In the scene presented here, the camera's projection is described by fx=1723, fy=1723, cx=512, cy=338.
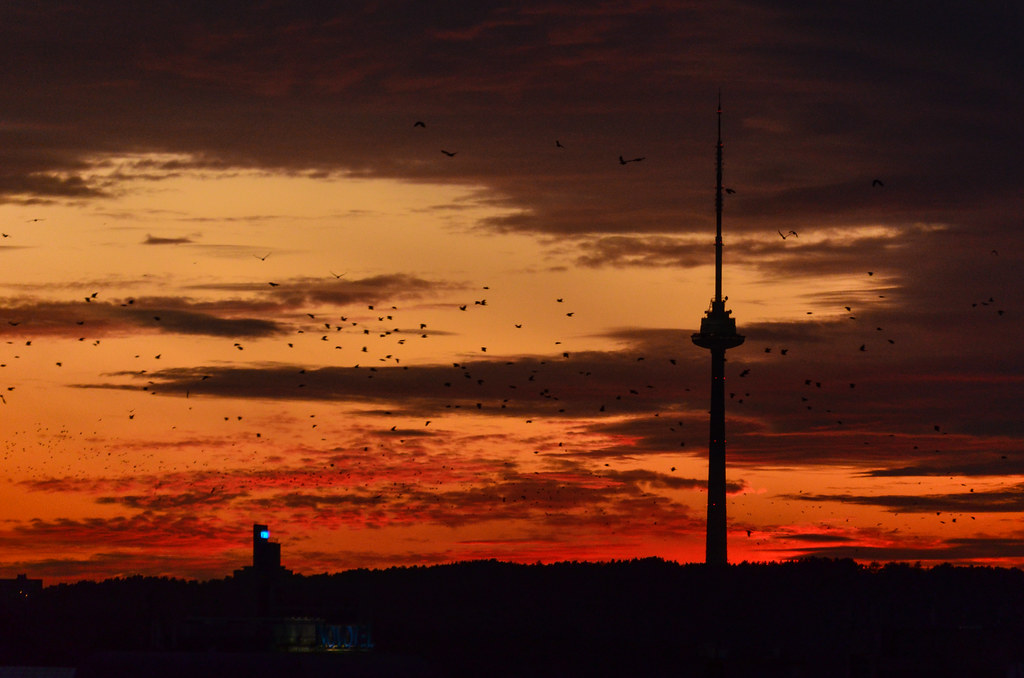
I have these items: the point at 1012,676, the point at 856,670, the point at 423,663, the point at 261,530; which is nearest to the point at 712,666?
the point at 856,670

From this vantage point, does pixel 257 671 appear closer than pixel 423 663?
Yes

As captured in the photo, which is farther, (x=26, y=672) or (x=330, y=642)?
(x=26, y=672)

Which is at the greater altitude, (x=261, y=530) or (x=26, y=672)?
(x=261, y=530)

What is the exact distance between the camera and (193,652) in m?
150

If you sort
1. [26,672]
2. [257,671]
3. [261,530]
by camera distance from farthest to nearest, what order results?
[26,672]
[261,530]
[257,671]

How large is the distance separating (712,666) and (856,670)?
16.5 m

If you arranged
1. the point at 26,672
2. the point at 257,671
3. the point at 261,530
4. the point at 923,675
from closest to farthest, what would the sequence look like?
the point at 257,671 < the point at 261,530 < the point at 26,672 < the point at 923,675

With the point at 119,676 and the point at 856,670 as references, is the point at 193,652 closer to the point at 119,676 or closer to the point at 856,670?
the point at 119,676

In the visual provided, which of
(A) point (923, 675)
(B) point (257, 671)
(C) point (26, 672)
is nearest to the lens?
(B) point (257, 671)

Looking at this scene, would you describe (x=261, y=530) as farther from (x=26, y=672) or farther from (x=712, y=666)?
(x=712, y=666)

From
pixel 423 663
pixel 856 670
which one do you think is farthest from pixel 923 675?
pixel 423 663

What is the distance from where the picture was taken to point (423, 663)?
156750 mm

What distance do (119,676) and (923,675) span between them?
3569 inches

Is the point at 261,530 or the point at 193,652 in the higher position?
the point at 261,530
